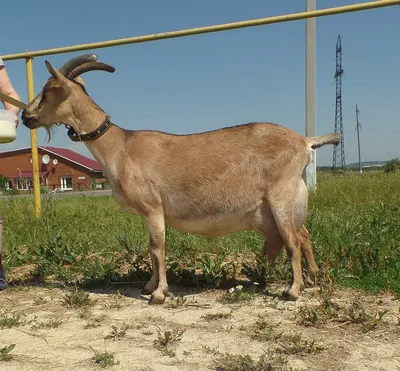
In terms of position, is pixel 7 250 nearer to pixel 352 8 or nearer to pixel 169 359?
pixel 169 359

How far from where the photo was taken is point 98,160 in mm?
3996

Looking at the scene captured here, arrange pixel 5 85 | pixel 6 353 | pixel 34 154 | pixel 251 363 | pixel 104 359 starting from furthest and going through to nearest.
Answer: pixel 34 154, pixel 5 85, pixel 6 353, pixel 104 359, pixel 251 363

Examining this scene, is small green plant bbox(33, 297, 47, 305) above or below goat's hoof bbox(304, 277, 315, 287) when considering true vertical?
below

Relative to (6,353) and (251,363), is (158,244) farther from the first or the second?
(251,363)

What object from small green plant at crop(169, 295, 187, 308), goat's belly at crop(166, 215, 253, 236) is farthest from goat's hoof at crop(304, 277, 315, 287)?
small green plant at crop(169, 295, 187, 308)

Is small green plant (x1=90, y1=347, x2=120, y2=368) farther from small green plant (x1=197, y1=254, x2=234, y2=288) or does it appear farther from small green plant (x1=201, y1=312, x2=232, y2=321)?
small green plant (x1=197, y1=254, x2=234, y2=288)

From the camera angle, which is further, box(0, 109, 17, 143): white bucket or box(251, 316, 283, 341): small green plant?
box(0, 109, 17, 143): white bucket

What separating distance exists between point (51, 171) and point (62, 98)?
325 inches

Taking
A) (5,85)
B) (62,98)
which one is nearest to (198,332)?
(62,98)

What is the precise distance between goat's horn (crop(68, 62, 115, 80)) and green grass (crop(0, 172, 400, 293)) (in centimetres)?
161

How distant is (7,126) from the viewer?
12.5 ft

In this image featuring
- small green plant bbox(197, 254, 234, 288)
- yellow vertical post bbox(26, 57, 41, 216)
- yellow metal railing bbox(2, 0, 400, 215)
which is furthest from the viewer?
yellow vertical post bbox(26, 57, 41, 216)

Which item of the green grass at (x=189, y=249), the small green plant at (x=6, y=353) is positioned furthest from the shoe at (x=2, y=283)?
the small green plant at (x=6, y=353)

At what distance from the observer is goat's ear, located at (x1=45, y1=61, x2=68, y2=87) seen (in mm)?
3740
